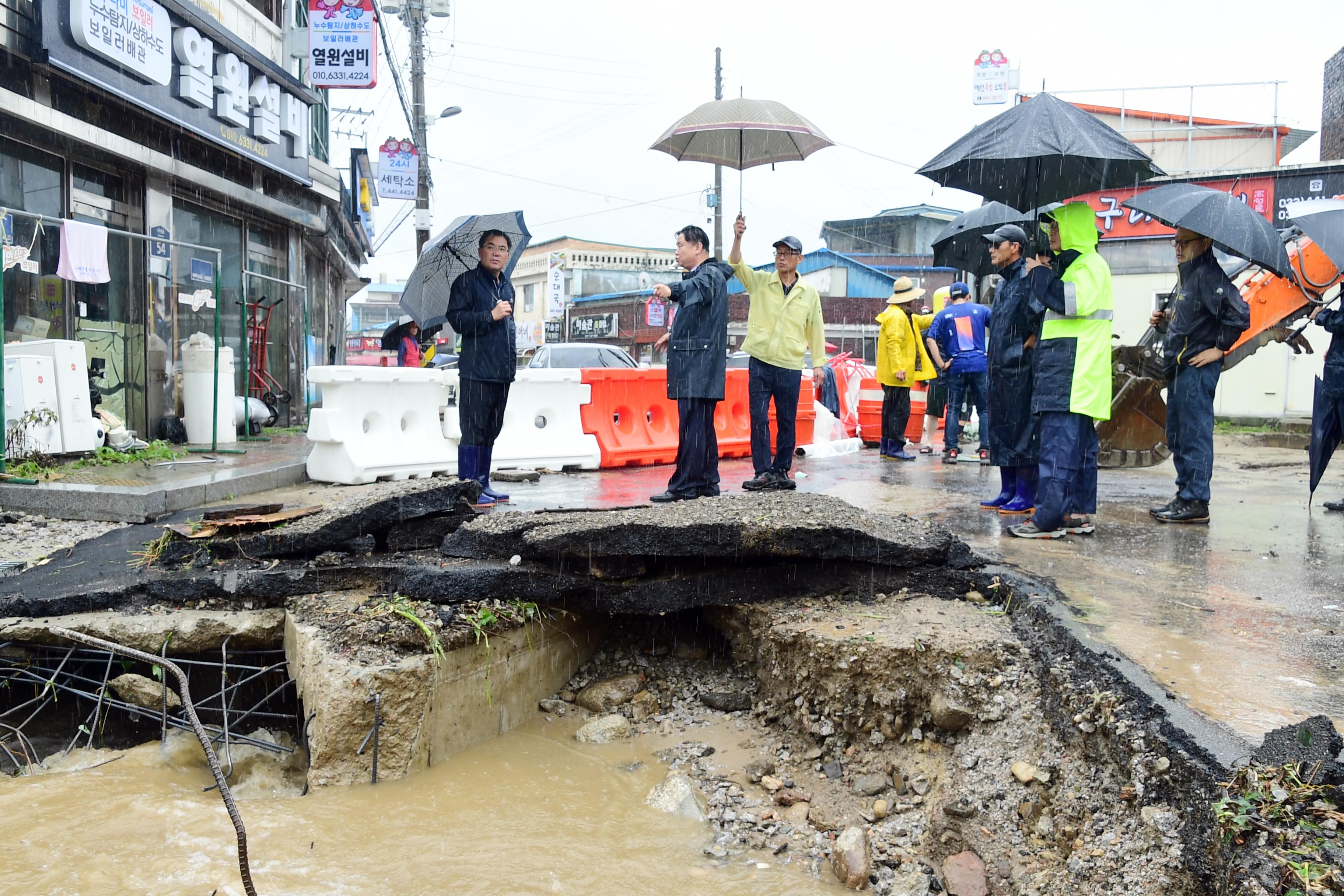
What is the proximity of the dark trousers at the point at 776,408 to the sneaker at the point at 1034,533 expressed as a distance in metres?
2.07

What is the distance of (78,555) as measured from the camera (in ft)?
16.1

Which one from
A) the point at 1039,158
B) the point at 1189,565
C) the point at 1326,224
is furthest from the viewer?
the point at 1039,158

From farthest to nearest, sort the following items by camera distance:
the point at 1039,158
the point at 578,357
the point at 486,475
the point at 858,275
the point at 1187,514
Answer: the point at 858,275, the point at 578,357, the point at 486,475, the point at 1187,514, the point at 1039,158

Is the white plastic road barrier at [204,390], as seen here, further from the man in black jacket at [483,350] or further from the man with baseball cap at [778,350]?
the man with baseball cap at [778,350]

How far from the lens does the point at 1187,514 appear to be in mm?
6043

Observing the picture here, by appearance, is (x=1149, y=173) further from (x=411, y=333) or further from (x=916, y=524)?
(x=411, y=333)

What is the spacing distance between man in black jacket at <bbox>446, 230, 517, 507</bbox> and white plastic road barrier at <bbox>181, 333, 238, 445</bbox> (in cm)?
493

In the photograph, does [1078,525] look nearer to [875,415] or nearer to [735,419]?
[735,419]

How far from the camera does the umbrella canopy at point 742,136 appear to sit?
6.85 metres

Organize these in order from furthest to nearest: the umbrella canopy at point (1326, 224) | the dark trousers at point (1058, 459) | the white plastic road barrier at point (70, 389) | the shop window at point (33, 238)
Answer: the shop window at point (33, 238) < the white plastic road barrier at point (70, 389) < the umbrella canopy at point (1326, 224) < the dark trousers at point (1058, 459)

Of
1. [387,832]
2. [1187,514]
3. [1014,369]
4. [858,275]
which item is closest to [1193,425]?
[1187,514]

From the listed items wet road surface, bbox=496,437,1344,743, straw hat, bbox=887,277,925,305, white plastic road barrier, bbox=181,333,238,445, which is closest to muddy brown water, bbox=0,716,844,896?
wet road surface, bbox=496,437,1344,743

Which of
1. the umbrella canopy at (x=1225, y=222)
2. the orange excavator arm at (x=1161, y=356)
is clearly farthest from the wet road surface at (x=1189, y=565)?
the umbrella canopy at (x=1225, y=222)

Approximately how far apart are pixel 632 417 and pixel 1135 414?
496 centimetres
